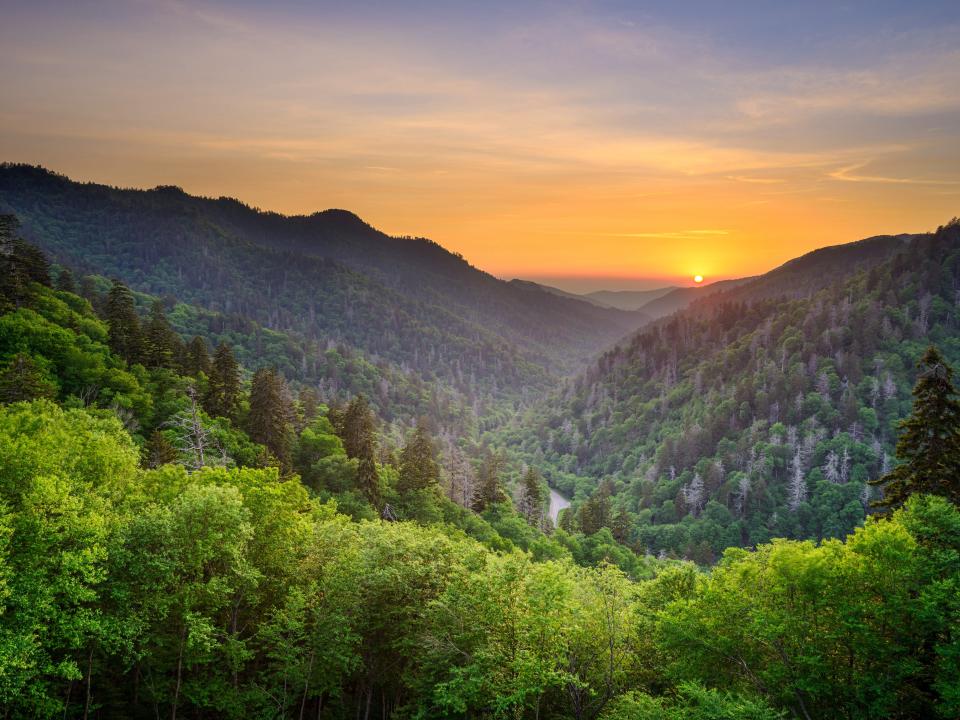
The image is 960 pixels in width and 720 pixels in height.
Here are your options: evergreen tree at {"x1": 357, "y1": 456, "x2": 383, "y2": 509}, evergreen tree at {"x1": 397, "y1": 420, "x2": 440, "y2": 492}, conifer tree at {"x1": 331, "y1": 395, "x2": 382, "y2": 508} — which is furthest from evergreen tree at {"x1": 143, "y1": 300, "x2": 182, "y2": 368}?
evergreen tree at {"x1": 397, "y1": 420, "x2": 440, "y2": 492}

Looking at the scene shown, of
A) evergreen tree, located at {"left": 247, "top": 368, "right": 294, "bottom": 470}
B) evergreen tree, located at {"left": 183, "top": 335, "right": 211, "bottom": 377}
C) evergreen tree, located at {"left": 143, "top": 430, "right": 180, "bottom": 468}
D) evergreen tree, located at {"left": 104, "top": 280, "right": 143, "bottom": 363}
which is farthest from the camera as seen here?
evergreen tree, located at {"left": 183, "top": 335, "right": 211, "bottom": 377}

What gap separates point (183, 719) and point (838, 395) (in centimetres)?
18902

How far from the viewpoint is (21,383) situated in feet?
138

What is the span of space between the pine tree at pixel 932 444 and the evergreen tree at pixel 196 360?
6553cm

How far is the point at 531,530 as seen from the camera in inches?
3521

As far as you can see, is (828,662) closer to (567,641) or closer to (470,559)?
(567,641)

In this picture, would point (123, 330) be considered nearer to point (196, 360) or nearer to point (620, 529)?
point (196, 360)

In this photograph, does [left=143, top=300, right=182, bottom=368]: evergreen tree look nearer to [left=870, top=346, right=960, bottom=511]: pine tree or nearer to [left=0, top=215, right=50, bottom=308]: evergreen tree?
[left=0, top=215, right=50, bottom=308]: evergreen tree

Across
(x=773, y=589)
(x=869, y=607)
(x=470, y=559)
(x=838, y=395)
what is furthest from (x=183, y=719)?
(x=838, y=395)

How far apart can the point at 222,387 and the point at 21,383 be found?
26.0m

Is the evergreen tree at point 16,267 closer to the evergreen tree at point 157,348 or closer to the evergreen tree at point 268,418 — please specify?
the evergreen tree at point 157,348

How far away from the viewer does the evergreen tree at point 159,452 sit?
4509 centimetres

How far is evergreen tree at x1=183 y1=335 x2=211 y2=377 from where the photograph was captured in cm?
7229

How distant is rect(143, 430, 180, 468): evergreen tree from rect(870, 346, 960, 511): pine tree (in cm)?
4769
